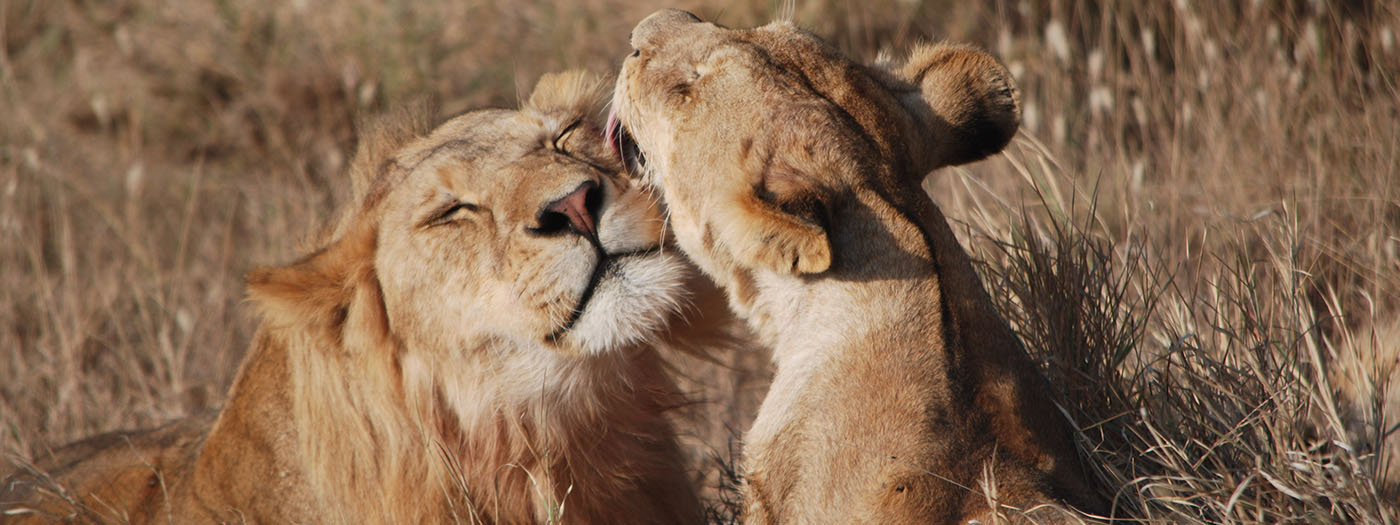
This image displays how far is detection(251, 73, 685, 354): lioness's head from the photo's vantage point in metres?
2.38

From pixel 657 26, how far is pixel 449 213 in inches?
24.4

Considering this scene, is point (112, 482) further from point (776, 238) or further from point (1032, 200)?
point (1032, 200)

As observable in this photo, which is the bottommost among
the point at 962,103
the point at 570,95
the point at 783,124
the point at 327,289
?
the point at 327,289

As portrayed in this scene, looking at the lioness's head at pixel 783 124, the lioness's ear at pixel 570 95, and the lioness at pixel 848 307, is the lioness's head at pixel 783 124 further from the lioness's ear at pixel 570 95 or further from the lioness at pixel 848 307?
the lioness's ear at pixel 570 95

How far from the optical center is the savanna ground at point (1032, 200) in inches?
106

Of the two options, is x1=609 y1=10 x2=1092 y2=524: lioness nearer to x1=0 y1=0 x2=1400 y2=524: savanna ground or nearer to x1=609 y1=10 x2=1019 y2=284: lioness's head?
x1=609 y1=10 x2=1019 y2=284: lioness's head

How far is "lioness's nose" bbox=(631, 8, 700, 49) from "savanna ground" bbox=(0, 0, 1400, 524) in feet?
3.21

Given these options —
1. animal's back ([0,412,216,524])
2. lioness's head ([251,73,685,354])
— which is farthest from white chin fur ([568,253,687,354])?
animal's back ([0,412,216,524])

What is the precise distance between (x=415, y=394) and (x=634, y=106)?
84cm

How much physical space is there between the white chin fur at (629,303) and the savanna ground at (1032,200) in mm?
906

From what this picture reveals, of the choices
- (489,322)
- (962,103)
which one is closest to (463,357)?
(489,322)

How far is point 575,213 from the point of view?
2383 millimetres

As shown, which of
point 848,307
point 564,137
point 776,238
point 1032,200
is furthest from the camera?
point 1032,200

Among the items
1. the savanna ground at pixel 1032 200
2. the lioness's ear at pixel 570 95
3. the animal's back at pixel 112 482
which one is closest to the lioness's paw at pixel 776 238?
the savanna ground at pixel 1032 200
